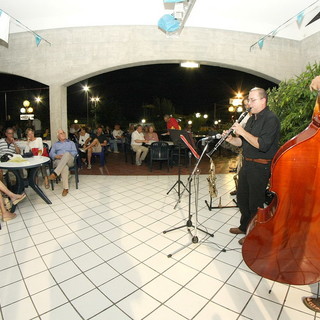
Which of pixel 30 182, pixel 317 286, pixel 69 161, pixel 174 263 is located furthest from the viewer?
pixel 69 161

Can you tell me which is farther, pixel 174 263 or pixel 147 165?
pixel 147 165

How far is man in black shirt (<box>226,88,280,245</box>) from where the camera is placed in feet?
6.79

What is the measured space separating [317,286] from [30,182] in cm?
417

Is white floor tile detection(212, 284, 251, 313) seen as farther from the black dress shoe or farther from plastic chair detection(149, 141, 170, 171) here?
plastic chair detection(149, 141, 170, 171)

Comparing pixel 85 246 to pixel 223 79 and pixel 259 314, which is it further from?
pixel 223 79

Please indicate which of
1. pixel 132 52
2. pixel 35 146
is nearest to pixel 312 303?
pixel 35 146

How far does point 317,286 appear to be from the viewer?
1.88m

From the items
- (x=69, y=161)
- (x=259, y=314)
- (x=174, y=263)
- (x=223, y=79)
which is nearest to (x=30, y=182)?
Result: (x=69, y=161)

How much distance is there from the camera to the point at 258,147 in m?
2.07

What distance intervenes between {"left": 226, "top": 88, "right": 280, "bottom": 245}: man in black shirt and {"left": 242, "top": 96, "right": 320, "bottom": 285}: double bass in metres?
0.63

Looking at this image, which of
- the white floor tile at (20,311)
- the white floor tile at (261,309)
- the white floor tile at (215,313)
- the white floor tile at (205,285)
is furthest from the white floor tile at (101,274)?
the white floor tile at (261,309)

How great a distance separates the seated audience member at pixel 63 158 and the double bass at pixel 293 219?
3.69 m

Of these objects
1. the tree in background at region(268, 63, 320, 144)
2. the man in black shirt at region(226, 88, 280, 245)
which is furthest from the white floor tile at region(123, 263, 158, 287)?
the tree in background at region(268, 63, 320, 144)

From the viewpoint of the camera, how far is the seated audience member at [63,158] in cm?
416
